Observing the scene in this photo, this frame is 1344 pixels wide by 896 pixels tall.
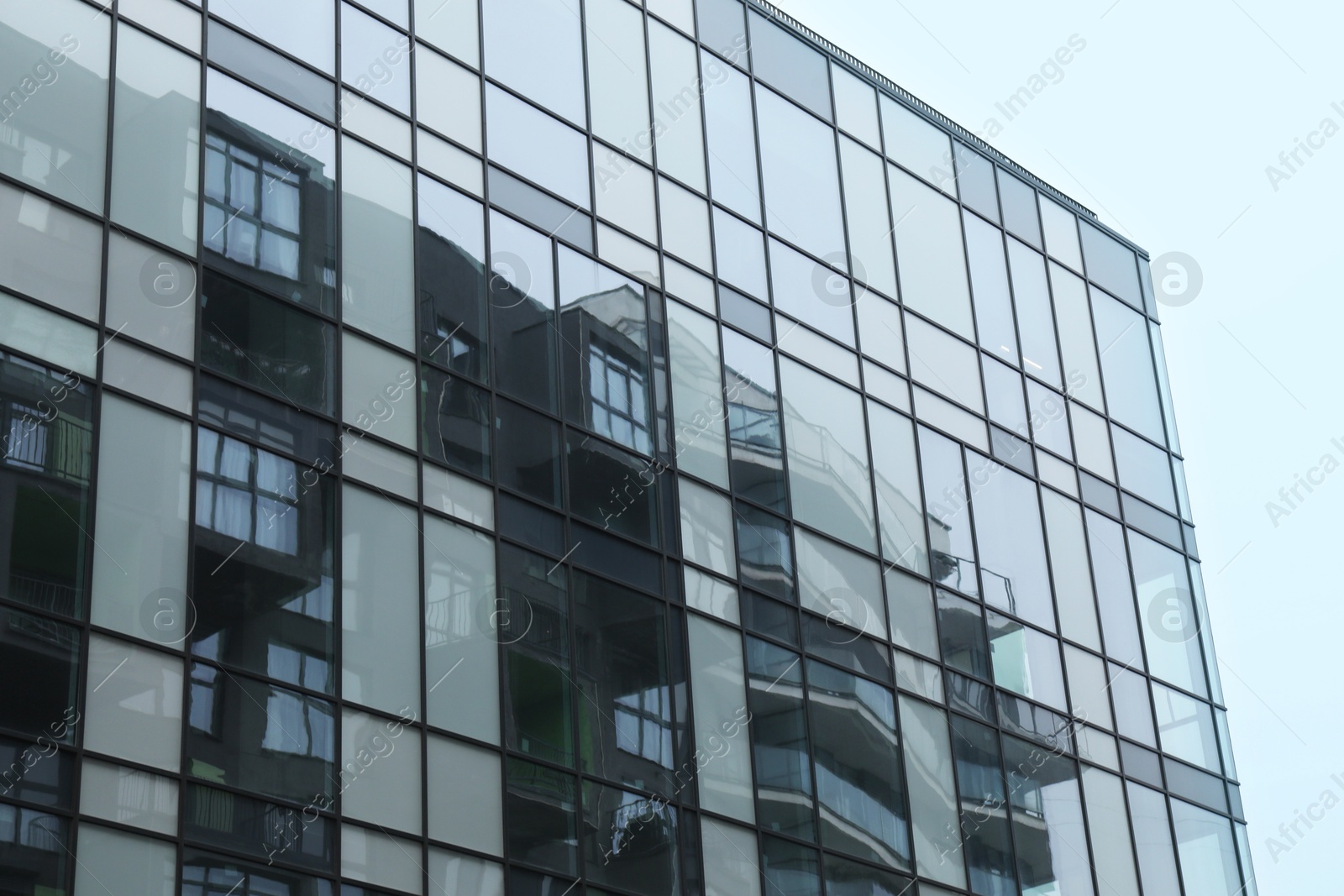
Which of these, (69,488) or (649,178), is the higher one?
(649,178)

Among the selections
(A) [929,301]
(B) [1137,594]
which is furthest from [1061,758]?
(A) [929,301]

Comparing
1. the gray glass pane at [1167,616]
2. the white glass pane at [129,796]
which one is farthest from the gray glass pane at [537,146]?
the gray glass pane at [1167,616]

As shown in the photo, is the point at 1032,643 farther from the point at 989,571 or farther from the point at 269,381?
the point at 269,381

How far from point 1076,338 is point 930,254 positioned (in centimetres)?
475

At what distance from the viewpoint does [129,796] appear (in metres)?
16.0

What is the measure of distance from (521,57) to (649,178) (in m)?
2.84

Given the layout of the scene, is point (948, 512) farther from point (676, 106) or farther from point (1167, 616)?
point (676, 106)

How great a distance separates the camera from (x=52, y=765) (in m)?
15.5

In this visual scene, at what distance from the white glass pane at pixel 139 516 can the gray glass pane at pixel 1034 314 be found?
19043 millimetres

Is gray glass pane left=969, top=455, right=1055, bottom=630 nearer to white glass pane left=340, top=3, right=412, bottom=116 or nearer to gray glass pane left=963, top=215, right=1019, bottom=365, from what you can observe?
gray glass pane left=963, top=215, right=1019, bottom=365

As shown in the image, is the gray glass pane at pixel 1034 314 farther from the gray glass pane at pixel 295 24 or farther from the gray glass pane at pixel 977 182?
the gray glass pane at pixel 295 24

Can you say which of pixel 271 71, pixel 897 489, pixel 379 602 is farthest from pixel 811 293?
pixel 379 602

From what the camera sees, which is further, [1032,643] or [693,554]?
[1032,643]

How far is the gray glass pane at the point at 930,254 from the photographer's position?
1192 inches
